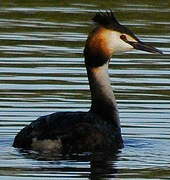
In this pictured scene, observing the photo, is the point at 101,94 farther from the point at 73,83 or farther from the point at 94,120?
the point at 73,83

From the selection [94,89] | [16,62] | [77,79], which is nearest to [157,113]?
[94,89]

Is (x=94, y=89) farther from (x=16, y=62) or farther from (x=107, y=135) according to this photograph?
(x=16, y=62)

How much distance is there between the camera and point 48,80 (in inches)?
754

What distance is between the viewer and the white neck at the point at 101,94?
51.5 feet

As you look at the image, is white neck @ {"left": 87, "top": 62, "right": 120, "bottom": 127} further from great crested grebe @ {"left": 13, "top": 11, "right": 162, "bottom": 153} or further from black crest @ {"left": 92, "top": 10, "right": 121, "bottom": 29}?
black crest @ {"left": 92, "top": 10, "right": 121, "bottom": 29}

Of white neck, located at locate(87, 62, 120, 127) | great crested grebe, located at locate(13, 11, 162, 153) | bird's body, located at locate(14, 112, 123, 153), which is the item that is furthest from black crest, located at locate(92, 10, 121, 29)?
bird's body, located at locate(14, 112, 123, 153)

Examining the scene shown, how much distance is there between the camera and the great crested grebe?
14.6 metres

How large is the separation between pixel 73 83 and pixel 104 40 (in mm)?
3246

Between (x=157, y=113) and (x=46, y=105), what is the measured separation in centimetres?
147

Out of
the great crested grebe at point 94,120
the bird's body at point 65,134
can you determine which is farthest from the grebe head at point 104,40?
the bird's body at point 65,134

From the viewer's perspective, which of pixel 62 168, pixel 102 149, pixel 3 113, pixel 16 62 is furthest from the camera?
pixel 16 62

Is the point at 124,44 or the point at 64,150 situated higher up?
the point at 124,44

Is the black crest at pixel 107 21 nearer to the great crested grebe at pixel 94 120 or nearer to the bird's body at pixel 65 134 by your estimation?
the great crested grebe at pixel 94 120

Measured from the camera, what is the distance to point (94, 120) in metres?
15.0
